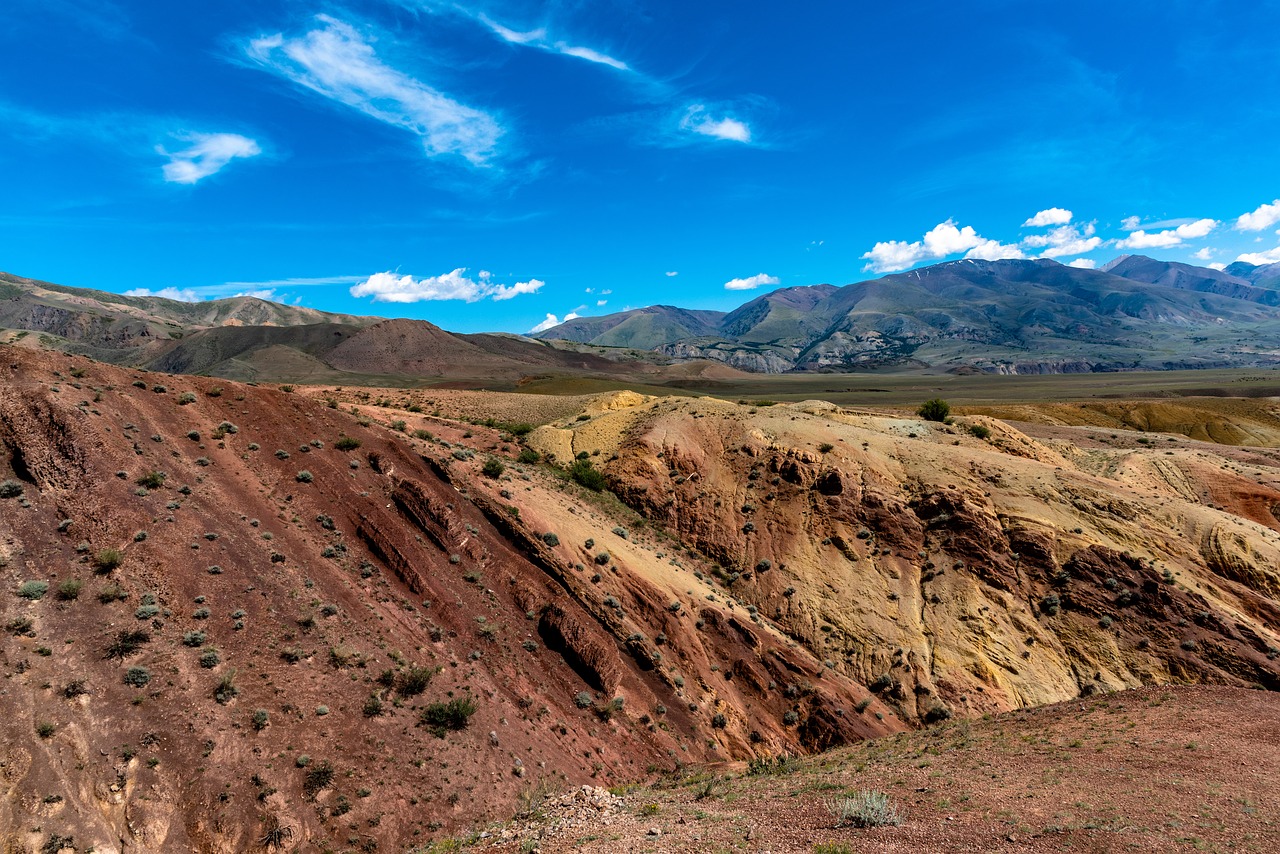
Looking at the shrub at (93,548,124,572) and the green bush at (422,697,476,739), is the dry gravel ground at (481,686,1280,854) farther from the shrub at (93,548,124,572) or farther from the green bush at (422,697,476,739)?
the shrub at (93,548,124,572)

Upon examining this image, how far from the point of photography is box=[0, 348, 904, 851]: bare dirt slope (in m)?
12.3

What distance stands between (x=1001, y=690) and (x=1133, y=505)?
13.3m

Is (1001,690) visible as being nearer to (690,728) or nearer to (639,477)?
(690,728)

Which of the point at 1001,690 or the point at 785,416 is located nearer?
the point at 1001,690

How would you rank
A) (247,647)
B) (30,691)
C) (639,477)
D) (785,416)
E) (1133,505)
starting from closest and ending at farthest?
1. (30,691)
2. (247,647)
3. (1133,505)
4. (639,477)
5. (785,416)

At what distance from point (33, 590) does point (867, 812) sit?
756 inches

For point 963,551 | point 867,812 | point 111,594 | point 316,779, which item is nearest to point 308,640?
point 316,779

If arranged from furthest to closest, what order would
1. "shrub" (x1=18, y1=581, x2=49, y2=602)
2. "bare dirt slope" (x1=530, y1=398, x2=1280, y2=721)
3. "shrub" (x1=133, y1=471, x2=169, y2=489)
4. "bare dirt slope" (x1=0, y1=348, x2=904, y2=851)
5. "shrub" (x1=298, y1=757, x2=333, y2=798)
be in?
"bare dirt slope" (x1=530, y1=398, x2=1280, y2=721) < "shrub" (x1=133, y1=471, x2=169, y2=489) < "shrub" (x1=18, y1=581, x2=49, y2=602) < "shrub" (x1=298, y1=757, x2=333, y2=798) < "bare dirt slope" (x1=0, y1=348, x2=904, y2=851)

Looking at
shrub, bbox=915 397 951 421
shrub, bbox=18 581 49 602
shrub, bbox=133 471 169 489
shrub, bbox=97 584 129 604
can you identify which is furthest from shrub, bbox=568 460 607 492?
shrub, bbox=915 397 951 421

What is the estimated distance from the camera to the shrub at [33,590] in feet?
45.6

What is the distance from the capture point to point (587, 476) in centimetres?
3297

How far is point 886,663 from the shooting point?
24.3m

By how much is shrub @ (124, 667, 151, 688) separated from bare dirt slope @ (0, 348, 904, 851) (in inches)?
1.0

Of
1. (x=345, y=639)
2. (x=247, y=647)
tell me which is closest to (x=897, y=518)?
(x=345, y=639)
